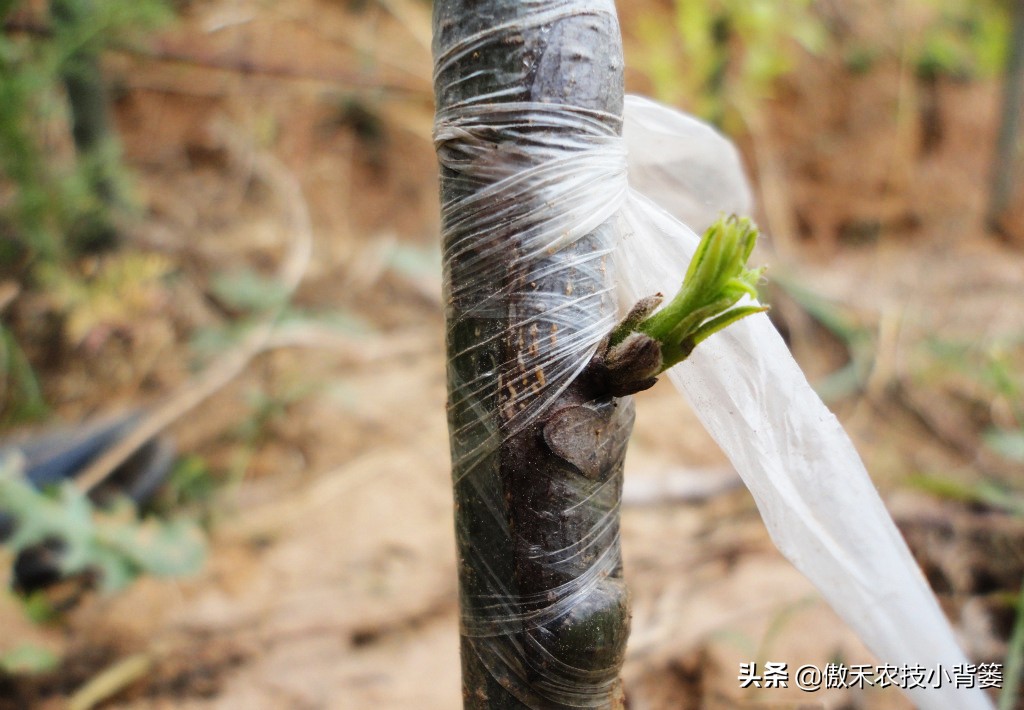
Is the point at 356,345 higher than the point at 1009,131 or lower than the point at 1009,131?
lower

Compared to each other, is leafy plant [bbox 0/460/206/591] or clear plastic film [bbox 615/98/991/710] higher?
clear plastic film [bbox 615/98/991/710]

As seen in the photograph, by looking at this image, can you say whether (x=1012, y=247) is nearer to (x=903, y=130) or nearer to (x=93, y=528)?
(x=903, y=130)

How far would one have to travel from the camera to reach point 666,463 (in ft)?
5.85

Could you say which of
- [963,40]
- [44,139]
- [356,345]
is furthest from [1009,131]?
[44,139]

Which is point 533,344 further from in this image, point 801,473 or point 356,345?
point 356,345

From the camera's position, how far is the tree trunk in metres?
0.50

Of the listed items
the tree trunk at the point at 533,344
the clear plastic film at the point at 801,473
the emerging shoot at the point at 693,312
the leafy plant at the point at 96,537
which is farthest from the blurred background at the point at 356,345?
the emerging shoot at the point at 693,312

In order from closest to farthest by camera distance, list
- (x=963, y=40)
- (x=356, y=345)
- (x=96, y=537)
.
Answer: (x=96, y=537) → (x=356, y=345) → (x=963, y=40)

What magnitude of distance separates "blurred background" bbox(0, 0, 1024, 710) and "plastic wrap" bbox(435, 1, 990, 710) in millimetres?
459

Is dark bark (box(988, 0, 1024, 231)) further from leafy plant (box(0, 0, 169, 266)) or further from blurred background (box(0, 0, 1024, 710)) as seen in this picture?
leafy plant (box(0, 0, 169, 266))

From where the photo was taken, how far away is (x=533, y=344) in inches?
19.6

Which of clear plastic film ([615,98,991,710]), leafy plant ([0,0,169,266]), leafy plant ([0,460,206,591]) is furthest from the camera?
leafy plant ([0,0,169,266])

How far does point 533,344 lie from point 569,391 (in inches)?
1.8

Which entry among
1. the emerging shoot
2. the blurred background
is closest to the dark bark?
the blurred background
